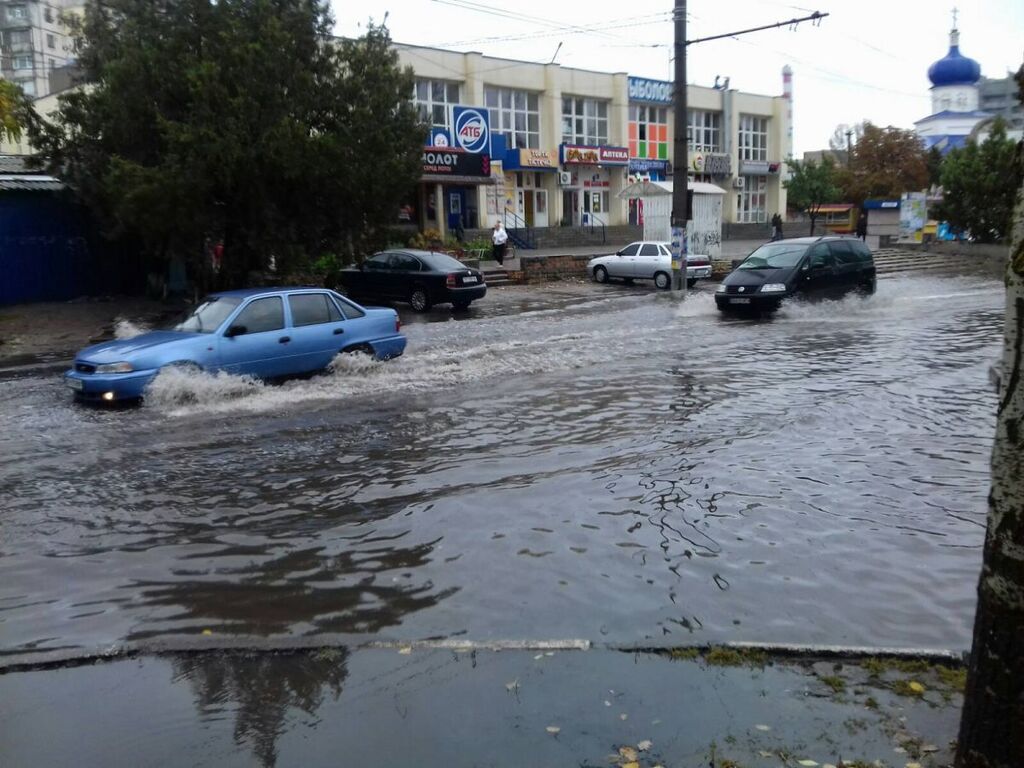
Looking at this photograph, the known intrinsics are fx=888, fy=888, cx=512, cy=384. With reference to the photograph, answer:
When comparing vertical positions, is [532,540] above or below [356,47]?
below

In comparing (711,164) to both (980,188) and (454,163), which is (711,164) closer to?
(980,188)

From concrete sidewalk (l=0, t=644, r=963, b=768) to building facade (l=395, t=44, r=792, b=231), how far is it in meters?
32.4

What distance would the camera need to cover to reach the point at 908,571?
5.80m

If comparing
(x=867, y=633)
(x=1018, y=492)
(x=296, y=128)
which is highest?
(x=296, y=128)

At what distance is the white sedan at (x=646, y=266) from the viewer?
2839 cm

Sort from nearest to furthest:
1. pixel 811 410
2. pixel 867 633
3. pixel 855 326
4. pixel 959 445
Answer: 1. pixel 867 633
2. pixel 959 445
3. pixel 811 410
4. pixel 855 326

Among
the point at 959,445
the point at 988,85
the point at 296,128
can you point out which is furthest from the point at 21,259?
the point at 988,85

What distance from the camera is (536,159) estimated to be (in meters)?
42.6

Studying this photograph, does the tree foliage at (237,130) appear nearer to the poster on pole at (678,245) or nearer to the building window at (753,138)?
the poster on pole at (678,245)

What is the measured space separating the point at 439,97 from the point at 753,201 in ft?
86.2

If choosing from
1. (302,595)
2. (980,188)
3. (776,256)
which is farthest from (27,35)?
(302,595)

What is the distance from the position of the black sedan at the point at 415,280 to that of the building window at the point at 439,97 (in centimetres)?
1793

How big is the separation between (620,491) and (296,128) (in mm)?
12198

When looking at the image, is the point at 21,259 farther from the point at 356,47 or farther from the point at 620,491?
the point at 620,491
